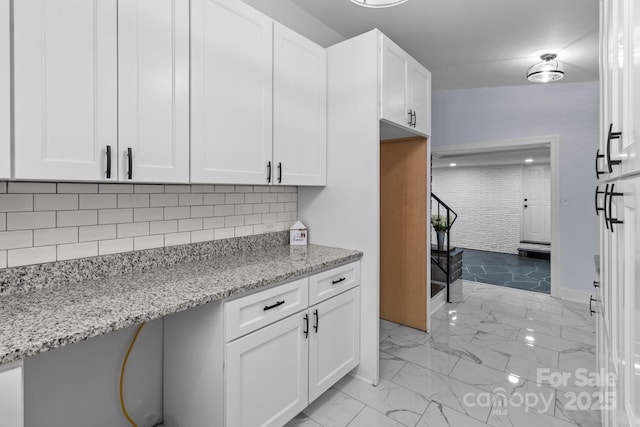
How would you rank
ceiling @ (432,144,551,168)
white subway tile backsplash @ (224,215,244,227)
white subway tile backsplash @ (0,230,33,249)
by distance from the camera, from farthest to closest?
1. ceiling @ (432,144,551,168)
2. white subway tile backsplash @ (224,215,244,227)
3. white subway tile backsplash @ (0,230,33,249)

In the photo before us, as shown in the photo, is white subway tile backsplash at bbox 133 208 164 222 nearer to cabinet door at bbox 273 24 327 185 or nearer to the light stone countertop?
the light stone countertop

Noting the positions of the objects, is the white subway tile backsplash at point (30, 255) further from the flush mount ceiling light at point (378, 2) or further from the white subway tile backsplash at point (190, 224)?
the flush mount ceiling light at point (378, 2)

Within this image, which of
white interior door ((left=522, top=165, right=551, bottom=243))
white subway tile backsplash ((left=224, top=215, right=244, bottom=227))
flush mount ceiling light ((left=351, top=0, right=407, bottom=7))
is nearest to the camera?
flush mount ceiling light ((left=351, top=0, right=407, bottom=7))

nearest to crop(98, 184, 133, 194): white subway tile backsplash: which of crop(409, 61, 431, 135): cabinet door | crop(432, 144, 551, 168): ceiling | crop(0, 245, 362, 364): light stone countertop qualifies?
crop(0, 245, 362, 364): light stone countertop

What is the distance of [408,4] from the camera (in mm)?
2541

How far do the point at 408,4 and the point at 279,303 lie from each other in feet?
7.79

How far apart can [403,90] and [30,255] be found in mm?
2424

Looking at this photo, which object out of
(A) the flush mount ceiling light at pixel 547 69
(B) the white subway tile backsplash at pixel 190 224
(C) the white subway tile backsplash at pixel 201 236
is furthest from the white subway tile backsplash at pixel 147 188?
(A) the flush mount ceiling light at pixel 547 69

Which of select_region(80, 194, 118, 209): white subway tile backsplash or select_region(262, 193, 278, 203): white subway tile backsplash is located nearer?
select_region(80, 194, 118, 209): white subway tile backsplash

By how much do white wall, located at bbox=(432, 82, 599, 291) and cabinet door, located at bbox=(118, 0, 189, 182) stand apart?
4.24m

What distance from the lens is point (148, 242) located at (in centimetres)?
181

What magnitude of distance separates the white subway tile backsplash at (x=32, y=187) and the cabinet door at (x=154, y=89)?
379mm

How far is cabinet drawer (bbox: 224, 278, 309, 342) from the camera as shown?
1480 mm

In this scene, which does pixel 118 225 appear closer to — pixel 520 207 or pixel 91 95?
pixel 91 95
